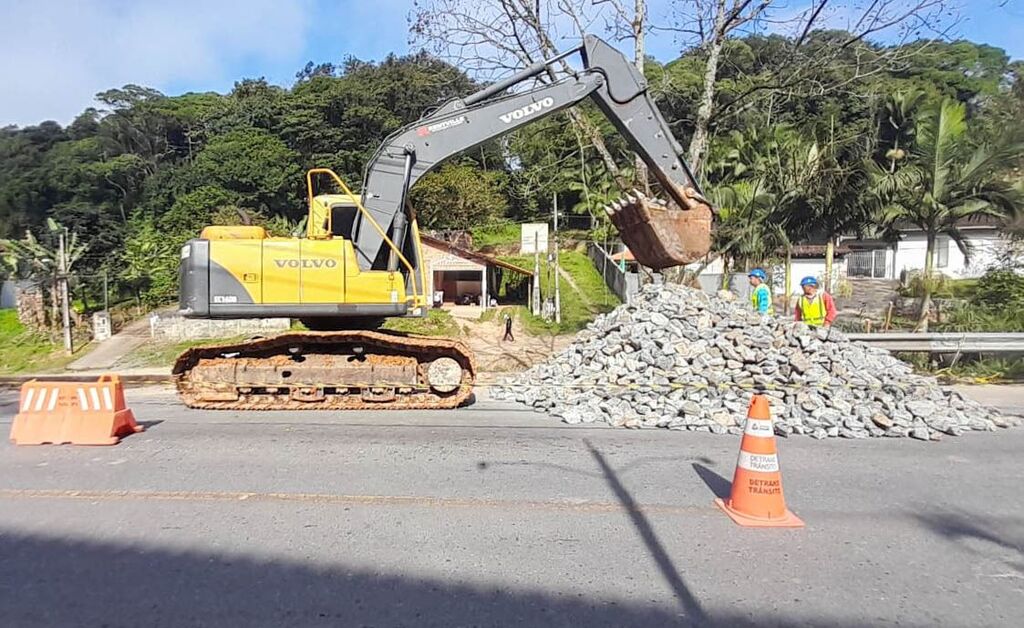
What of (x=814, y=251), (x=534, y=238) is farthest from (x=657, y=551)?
(x=814, y=251)

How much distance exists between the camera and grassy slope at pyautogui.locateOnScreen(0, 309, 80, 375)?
62.6 ft

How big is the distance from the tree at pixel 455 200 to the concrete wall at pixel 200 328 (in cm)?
2153

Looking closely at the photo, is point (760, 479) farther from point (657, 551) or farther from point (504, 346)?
point (504, 346)

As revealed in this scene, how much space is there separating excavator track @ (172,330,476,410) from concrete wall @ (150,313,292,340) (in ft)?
38.9

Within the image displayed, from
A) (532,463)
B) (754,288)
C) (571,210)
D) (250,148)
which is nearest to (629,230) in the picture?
(754,288)

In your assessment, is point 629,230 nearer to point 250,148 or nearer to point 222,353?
point 222,353

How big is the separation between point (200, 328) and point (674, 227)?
16.1m

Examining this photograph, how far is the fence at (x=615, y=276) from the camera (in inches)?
903

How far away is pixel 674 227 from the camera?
31.8ft

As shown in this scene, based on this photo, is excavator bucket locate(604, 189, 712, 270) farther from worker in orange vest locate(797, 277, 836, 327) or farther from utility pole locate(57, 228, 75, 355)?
utility pole locate(57, 228, 75, 355)

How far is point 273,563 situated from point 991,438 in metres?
7.20

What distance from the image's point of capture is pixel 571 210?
1993 inches

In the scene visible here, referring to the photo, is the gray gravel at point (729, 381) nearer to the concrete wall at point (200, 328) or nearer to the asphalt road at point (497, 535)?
the asphalt road at point (497, 535)

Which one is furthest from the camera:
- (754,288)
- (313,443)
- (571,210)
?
(571,210)
